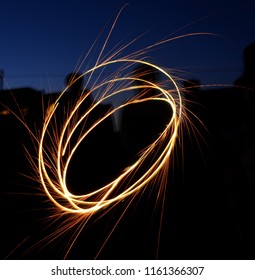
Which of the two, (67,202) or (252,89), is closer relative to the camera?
(252,89)

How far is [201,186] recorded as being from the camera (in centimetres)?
182

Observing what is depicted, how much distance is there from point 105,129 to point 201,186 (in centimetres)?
74

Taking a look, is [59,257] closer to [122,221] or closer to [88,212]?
[88,212]

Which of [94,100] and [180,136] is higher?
[94,100]

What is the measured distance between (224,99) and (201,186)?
0.54 metres

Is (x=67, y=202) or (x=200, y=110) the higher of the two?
(x=200, y=110)
